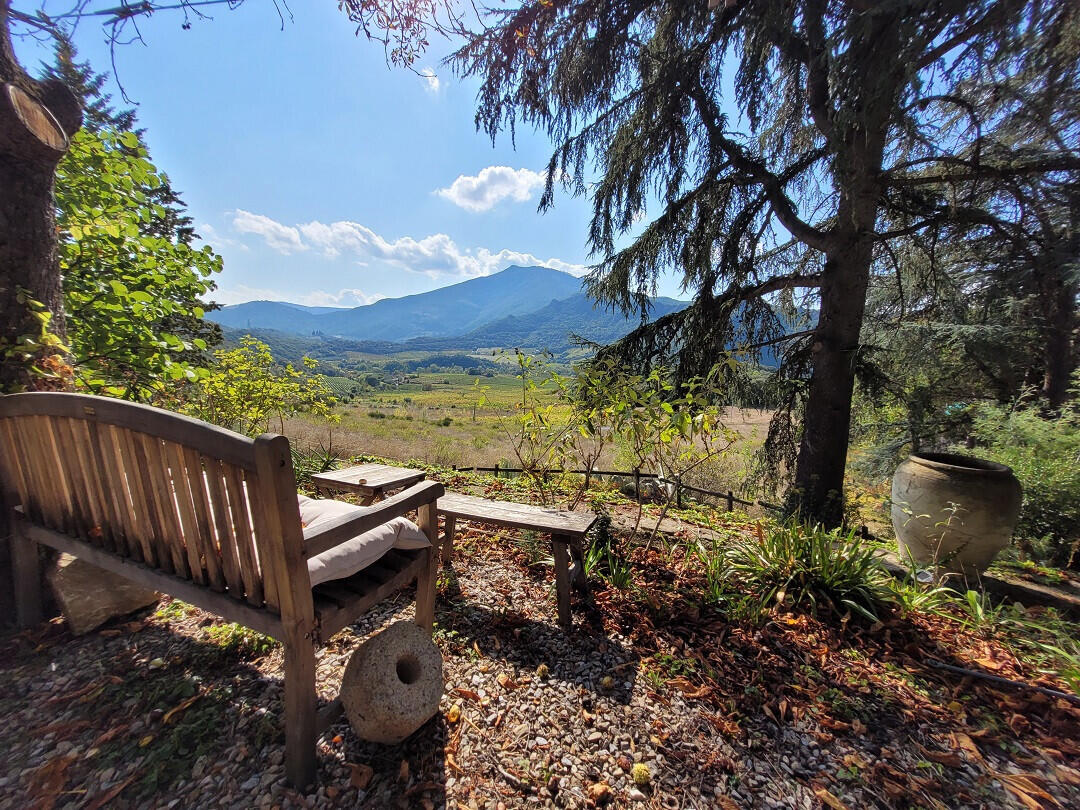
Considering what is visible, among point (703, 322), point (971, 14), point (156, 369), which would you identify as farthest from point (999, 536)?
point (156, 369)

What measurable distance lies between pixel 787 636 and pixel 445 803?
206 cm

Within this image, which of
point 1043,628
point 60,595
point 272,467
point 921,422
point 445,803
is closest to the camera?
point 272,467

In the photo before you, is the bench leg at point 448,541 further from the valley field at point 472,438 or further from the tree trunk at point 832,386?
the tree trunk at point 832,386

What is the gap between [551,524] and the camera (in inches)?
99.5

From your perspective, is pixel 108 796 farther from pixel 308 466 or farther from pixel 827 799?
pixel 308 466

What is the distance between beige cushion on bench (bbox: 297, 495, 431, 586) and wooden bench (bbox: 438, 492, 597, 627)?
0.72 metres

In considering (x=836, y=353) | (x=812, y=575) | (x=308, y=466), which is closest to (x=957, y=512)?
(x=812, y=575)

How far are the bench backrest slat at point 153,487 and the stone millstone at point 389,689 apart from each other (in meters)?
0.46

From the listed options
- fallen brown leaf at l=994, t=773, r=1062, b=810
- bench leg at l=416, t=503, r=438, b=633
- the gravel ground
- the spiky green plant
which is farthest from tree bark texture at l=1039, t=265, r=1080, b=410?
bench leg at l=416, t=503, r=438, b=633

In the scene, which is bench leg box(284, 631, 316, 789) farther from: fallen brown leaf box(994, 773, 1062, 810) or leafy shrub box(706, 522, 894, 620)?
fallen brown leaf box(994, 773, 1062, 810)

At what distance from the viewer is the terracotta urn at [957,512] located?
2.89m

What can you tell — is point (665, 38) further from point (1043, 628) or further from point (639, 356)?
point (1043, 628)

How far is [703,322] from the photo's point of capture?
189 inches

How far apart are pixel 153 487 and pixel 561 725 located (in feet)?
6.58
